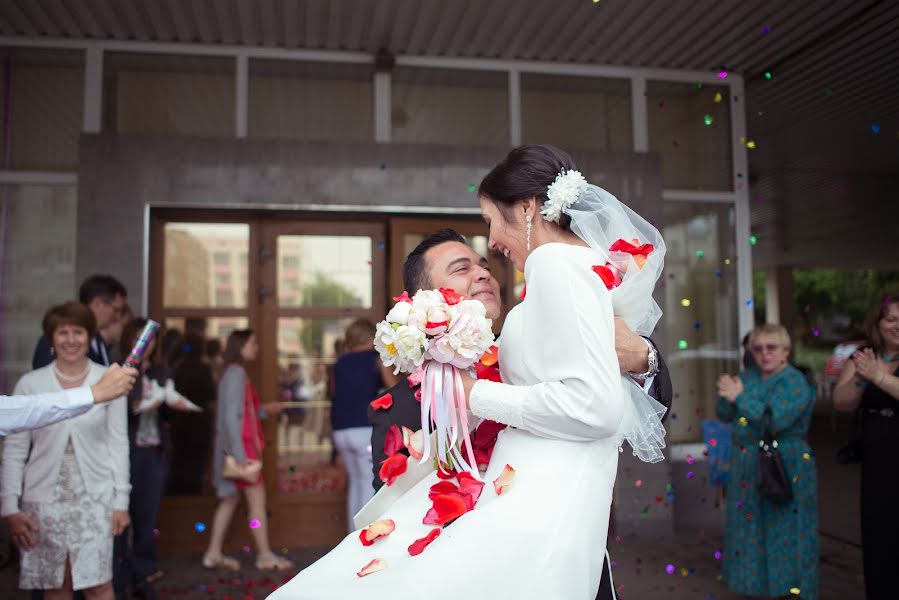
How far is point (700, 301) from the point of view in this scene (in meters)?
6.73

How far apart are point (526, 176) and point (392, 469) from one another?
0.84m

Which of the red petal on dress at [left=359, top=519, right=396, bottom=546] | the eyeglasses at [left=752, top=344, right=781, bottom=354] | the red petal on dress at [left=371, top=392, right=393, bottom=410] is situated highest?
the eyeglasses at [left=752, top=344, right=781, bottom=354]

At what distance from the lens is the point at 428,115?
248 inches

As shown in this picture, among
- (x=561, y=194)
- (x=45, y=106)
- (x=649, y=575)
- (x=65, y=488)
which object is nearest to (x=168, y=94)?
(x=45, y=106)

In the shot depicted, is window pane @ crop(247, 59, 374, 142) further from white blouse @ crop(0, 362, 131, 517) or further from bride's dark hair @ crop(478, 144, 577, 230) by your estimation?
bride's dark hair @ crop(478, 144, 577, 230)

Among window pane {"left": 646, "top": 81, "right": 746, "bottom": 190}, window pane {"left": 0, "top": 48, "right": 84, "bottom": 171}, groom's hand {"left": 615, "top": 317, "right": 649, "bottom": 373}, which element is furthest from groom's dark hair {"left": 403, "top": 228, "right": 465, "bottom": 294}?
window pane {"left": 646, "top": 81, "right": 746, "bottom": 190}

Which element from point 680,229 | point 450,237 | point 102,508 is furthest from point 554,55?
point 102,508

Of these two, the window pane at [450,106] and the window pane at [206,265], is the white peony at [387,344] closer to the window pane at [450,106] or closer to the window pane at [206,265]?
the window pane at [206,265]

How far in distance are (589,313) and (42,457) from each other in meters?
2.95

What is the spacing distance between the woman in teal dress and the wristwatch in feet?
9.49

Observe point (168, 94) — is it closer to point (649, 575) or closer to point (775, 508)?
point (649, 575)

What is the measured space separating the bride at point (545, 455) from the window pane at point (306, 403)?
4.34 meters

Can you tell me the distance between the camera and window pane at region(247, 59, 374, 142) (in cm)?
609

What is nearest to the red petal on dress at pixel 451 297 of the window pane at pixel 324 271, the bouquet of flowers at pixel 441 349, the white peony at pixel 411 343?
the bouquet of flowers at pixel 441 349
